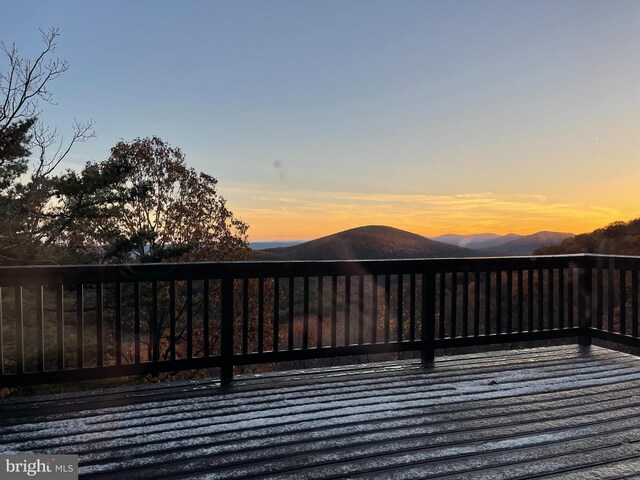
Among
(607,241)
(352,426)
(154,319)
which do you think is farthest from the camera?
(607,241)

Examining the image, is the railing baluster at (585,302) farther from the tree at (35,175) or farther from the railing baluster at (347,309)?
the tree at (35,175)

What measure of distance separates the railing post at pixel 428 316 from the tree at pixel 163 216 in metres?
13.3

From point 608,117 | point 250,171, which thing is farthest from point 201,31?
point 608,117

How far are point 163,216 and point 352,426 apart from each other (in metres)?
16.2

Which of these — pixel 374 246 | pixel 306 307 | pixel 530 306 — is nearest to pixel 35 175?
pixel 306 307

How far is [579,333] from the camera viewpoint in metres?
4.72

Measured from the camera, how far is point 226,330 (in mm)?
3566

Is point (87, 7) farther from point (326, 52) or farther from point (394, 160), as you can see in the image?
point (394, 160)

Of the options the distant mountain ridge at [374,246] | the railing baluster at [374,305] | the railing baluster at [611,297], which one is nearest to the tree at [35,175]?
the railing baluster at [374,305]

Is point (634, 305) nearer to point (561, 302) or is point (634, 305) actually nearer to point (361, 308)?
point (561, 302)

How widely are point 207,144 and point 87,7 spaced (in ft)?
21.6

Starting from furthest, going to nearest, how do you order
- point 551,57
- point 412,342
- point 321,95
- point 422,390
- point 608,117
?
point 321,95
point 608,117
point 551,57
point 412,342
point 422,390

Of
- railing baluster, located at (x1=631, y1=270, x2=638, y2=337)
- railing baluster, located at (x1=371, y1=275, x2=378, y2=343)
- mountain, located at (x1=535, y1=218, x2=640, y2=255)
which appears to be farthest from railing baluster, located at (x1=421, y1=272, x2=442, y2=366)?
mountain, located at (x1=535, y1=218, x2=640, y2=255)

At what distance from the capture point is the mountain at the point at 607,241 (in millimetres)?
25438
